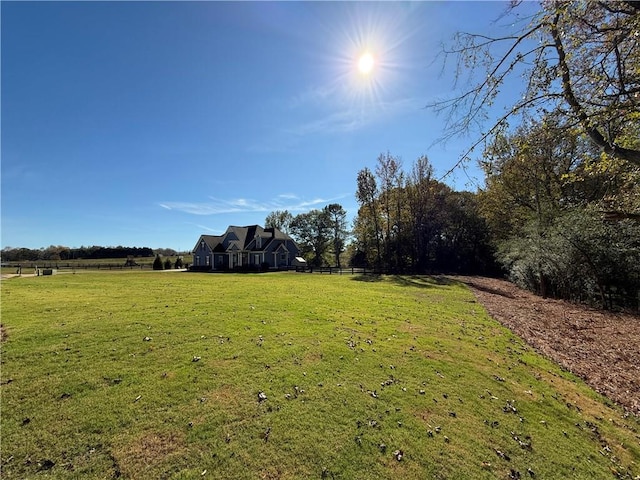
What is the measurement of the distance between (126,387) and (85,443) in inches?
49.3

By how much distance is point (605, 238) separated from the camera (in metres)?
14.6

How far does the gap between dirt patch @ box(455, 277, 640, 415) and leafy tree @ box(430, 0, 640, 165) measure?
5.47 metres

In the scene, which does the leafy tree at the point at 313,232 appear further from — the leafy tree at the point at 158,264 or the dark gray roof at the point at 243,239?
the leafy tree at the point at 158,264

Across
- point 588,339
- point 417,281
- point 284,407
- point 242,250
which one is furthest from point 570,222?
point 242,250

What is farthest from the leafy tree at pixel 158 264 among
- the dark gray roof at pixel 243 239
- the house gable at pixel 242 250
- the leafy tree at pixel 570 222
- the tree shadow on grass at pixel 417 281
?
the leafy tree at pixel 570 222

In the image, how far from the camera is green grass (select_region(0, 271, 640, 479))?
3.58 metres

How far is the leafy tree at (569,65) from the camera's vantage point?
4.50m

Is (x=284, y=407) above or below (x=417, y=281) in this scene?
below

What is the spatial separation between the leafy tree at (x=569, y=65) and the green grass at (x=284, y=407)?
4.65 meters

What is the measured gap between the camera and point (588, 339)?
381 inches

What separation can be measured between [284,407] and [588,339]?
10.9 meters

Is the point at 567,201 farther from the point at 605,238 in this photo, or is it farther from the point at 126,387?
the point at 126,387

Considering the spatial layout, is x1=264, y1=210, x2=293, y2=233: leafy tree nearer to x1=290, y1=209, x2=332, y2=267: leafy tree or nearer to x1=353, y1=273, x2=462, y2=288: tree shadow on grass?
x1=290, y1=209, x2=332, y2=267: leafy tree

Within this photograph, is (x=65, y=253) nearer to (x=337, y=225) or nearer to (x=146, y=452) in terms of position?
(x=337, y=225)
